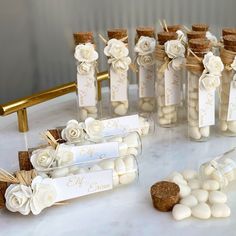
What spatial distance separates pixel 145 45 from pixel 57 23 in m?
0.81

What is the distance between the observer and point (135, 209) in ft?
2.77

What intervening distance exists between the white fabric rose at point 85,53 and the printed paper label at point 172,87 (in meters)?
0.19

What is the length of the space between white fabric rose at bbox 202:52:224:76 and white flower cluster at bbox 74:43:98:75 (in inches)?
11.4

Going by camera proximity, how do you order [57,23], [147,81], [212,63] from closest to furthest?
[212,63] → [147,81] → [57,23]

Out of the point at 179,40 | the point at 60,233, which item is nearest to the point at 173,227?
the point at 60,233

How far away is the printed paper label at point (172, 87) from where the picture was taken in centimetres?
115

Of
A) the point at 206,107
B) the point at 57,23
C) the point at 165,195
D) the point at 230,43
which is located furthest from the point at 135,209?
the point at 57,23

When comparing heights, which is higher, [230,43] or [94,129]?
[230,43]

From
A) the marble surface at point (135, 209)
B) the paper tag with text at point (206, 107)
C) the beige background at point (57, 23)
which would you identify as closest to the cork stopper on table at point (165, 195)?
the marble surface at point (135, 209)

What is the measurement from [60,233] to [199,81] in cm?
48

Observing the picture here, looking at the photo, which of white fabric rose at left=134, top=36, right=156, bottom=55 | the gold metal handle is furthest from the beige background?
white fabric rose at left=134, top=36, right=156, bottom=55

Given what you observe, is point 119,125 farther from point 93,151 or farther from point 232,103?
point 232,103

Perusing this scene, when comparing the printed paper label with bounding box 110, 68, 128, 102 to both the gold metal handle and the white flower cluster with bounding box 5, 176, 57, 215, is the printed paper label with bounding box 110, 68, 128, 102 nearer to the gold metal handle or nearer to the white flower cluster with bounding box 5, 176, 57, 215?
the gold metal handle

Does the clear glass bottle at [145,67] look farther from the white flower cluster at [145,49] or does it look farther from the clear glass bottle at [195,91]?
the clear glass bottle at [195,91]
